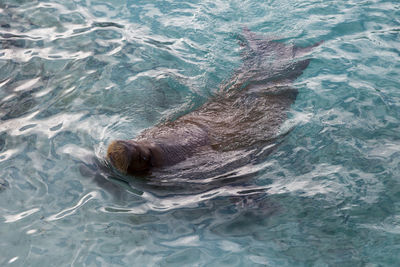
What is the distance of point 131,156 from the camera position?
4.20 metres

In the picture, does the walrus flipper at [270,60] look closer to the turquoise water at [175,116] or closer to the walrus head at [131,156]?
the turquoise water at [175,116]

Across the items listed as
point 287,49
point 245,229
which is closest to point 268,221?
point 245,229

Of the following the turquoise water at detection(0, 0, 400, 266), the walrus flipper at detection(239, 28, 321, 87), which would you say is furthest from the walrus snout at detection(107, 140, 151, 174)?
the walrus flipper at detection(239, 28, 321, 87)

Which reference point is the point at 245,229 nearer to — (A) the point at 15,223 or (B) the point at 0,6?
(A) the point at 15,223

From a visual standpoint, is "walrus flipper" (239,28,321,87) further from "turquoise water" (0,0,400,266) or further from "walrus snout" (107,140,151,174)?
"walrus snout" (107,140,151,174)

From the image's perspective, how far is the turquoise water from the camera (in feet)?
13.6

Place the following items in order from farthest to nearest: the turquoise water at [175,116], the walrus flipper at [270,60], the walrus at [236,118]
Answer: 1. the walrus flipper at [270,60]
2. the walrus at [236,118]
3. the turquoise water at [175,116]

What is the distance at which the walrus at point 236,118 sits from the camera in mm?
4461

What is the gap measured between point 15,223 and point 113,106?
2.49 metres

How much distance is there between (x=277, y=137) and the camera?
5602mm

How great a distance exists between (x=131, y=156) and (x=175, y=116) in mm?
1983

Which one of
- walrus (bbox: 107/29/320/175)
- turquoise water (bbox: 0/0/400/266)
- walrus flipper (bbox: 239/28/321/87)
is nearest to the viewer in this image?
turquoise water (bbox: 0/0/400/266)

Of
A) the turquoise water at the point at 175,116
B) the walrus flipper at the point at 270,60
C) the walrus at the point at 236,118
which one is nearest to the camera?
the turquoise water at the point at 175,116

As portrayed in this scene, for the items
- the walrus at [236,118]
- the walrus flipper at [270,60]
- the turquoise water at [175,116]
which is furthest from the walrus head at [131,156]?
the walrus flipper at [270,60]
